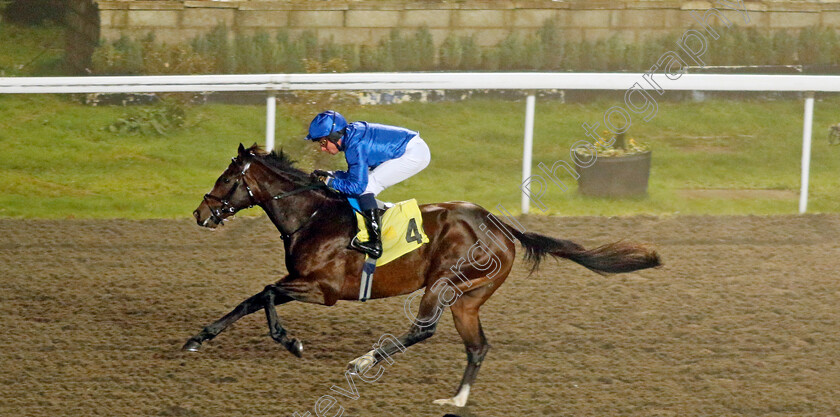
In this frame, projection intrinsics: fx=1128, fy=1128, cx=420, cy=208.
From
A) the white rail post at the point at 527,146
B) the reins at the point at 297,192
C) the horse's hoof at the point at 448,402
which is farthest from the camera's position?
the white rail post at the point at 527,146

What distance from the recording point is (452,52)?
10000 mm

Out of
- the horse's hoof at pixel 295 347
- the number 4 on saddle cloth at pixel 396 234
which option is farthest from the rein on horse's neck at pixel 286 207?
the horse's hoof at pixel 295 347

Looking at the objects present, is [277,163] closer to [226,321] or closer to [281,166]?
[281,166]

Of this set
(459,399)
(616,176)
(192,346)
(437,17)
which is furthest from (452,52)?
(459,399)

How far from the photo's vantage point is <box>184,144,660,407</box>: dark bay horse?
480cm

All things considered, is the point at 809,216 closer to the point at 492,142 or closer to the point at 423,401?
the point at 492,142

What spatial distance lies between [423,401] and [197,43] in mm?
5829

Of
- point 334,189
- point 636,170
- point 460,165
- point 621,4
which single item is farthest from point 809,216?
point 334,189

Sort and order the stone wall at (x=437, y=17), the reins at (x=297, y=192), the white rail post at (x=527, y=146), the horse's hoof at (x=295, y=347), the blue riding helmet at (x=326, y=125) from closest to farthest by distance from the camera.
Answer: the blue riding helmet at (x=326, y=125)
the horse's hoof at (x=295, y=347)
the reins at (x=297, y=192)
the white rail post at (x=527, y=146)
the stone wall at (x=437, y=17)

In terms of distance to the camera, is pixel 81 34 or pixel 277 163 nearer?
pixel 277 163

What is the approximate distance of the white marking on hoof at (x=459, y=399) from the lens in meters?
4.54

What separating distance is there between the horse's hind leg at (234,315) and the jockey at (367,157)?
45 centimetres

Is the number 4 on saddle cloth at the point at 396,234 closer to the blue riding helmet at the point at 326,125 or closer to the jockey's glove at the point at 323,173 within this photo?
the jockey's glove at the point at 323,173

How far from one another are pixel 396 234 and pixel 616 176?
139 inches
